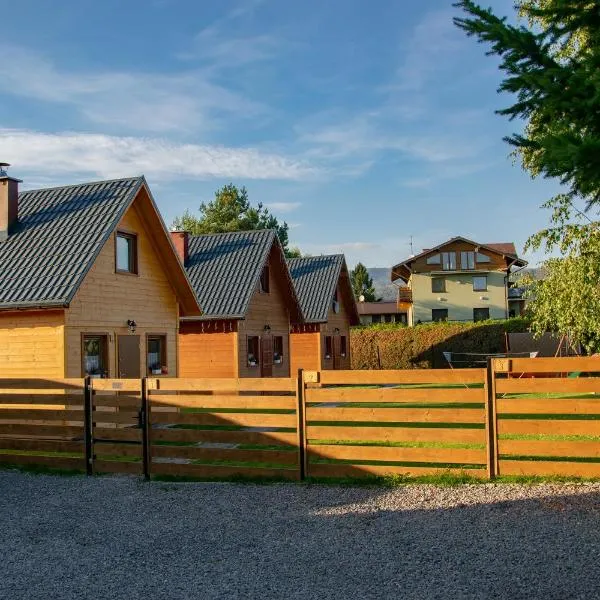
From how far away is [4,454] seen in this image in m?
11.4

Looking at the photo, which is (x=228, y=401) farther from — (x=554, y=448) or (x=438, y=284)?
(x=438, y=284)

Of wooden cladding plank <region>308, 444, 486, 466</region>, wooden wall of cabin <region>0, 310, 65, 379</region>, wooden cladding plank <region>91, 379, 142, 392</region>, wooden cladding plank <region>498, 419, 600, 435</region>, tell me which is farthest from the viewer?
wooden wall of cabin <region>0, 310, 65, 379</region>

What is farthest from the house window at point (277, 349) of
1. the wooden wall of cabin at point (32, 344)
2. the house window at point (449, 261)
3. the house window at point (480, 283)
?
the house window at point (480, 283)

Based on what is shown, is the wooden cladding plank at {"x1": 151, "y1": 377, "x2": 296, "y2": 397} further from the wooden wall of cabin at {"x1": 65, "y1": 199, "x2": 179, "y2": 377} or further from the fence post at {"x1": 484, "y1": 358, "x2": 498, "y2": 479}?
the wooden wall of cabin at {"x1": 65, "y1": 199, "x2": 179, "y2": 377}

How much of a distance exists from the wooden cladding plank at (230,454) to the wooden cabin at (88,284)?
542 centimetres

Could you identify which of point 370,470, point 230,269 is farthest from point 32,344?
point 230,269

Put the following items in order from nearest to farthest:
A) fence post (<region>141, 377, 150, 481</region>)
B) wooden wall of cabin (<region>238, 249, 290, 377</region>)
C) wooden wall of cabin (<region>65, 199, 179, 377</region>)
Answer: fence post (<region>141, 377, 150, 481</region>), wooden wall of cabin (<region>65, 199, 179, 377</region>), wooden wall of cabin (<region>238, 249, 290, 377</region>)

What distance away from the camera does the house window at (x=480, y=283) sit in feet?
180

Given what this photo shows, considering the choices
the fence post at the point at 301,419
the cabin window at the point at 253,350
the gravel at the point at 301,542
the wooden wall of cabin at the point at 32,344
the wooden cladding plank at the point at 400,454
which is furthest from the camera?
the cabin window at the point at 253,350

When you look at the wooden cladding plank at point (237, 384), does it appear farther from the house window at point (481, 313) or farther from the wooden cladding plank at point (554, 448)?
the house window at point (481, 313)

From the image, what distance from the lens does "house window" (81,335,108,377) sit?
15.6 m

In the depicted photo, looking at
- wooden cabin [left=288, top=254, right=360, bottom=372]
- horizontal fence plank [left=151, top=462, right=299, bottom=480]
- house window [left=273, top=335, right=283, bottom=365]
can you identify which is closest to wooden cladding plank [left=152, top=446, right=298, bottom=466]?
horizontal fence plank [left=151, top=462, right=299, bottom=480]

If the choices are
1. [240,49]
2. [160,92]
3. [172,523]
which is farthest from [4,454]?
[240,49]

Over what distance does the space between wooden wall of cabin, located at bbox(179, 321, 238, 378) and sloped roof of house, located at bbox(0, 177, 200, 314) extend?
16.3 feet
